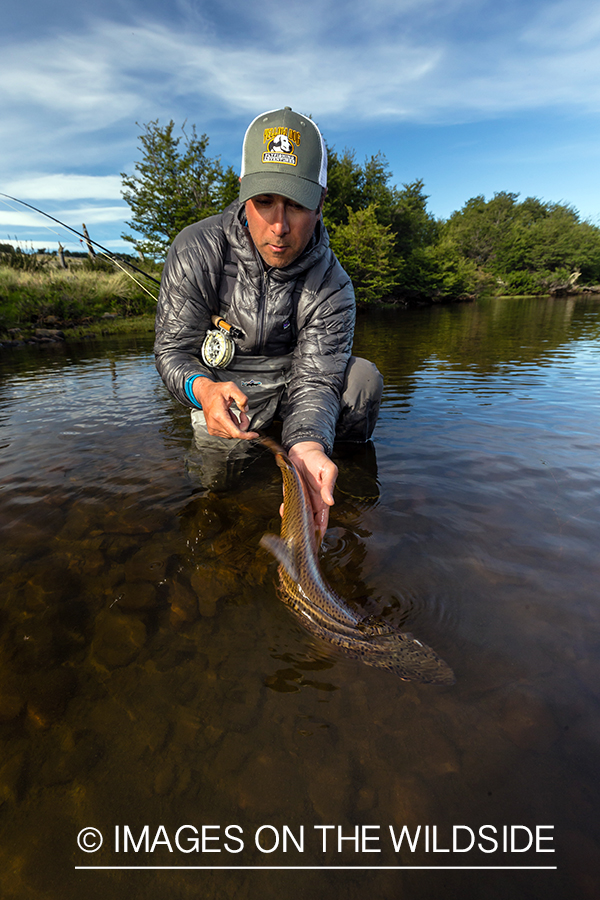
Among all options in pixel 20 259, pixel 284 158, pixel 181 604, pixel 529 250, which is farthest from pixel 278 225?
pixel 529 250

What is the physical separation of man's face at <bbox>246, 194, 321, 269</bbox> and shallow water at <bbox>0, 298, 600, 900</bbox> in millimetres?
2062

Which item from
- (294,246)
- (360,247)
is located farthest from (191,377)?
(360,247)

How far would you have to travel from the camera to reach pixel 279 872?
126cm

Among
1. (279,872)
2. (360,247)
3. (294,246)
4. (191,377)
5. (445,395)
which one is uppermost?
(360,247)

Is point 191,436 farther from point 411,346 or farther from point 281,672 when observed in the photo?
point 411,346

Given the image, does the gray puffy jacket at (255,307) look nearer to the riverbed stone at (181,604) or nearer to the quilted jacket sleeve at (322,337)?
the quilted jacket sleeve at (322,337)

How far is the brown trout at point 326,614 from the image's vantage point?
73.7 inches

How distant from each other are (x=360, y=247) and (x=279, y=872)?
41102mm

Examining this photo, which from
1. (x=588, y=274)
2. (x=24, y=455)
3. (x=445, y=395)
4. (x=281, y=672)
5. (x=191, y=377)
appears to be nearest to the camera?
(x=281, y=672)

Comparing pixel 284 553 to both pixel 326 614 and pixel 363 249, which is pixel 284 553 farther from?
pixel 363 249

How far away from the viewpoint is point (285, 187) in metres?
2.94

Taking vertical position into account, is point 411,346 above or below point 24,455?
above

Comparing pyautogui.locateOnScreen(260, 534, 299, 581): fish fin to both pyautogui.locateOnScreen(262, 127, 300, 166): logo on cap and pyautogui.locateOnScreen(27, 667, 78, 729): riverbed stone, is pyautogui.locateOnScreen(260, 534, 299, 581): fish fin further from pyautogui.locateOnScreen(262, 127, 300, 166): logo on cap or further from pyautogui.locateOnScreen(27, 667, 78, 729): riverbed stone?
pyautogui.locateOnScreen(262, 127, 300, 166): logo on cap

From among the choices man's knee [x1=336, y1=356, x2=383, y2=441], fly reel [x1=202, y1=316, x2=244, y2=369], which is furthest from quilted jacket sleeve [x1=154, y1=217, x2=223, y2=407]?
man's knee [x1=336, y1=356, x2=383, y2=441]
